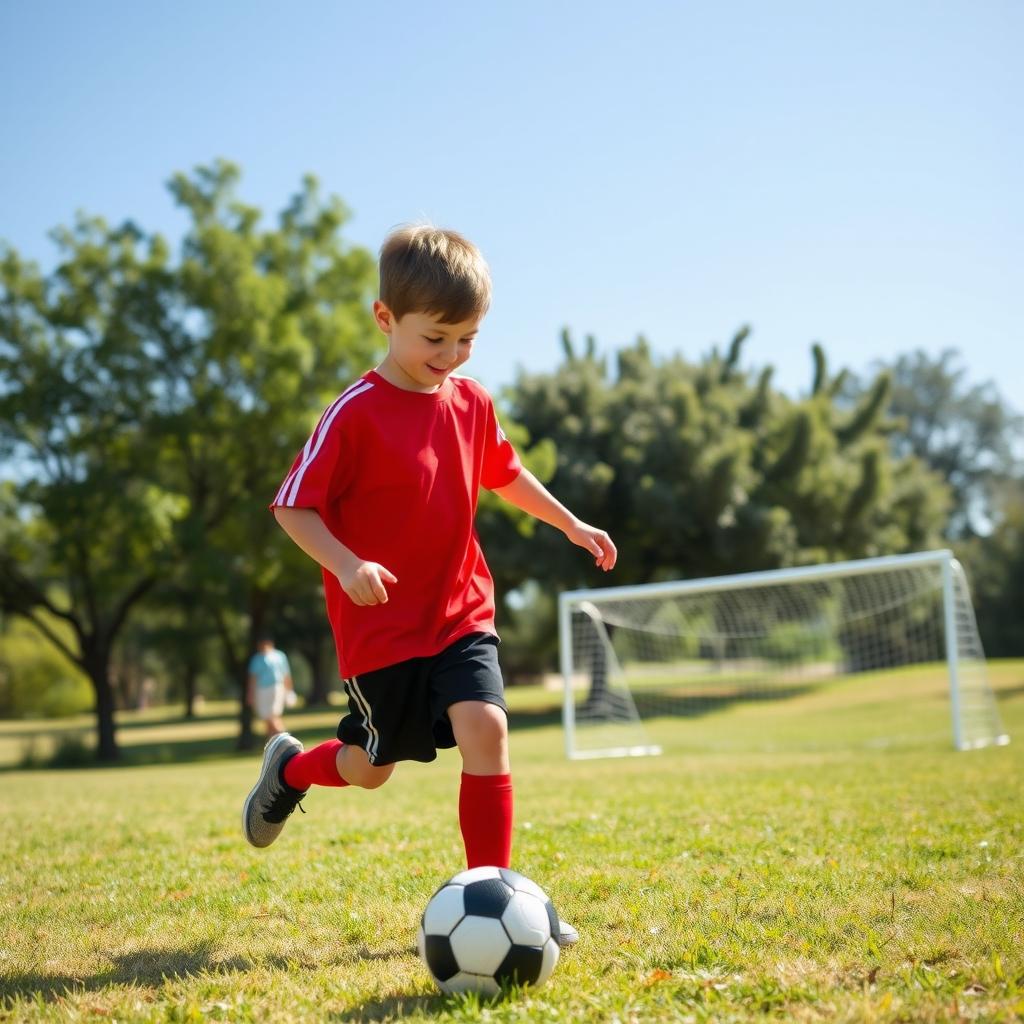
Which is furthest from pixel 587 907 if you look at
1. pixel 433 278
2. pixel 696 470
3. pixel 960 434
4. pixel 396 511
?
pixel 960 434

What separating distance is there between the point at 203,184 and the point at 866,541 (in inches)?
902

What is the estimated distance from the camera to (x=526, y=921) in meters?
3.00

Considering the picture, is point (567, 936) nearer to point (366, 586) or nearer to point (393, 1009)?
point (393, 1009)

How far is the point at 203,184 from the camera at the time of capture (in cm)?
2653

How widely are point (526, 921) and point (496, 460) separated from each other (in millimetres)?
1772

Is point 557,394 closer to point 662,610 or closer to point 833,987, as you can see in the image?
point 662,610

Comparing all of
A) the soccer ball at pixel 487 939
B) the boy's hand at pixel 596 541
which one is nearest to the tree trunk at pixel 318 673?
the boy's hand at pixel 596 541

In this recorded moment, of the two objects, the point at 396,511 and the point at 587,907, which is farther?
the point at 587,907

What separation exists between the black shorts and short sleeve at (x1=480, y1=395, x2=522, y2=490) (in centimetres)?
73

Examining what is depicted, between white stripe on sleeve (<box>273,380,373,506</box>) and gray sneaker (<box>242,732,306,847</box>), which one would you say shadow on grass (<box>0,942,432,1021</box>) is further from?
white stripe on sleeve (<box>273,380,373,506</box>)

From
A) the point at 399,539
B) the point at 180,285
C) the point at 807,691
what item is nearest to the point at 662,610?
the point at 807,691

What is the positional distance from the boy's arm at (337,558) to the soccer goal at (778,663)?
12680 mm

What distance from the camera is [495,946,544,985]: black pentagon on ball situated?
9.62 feet

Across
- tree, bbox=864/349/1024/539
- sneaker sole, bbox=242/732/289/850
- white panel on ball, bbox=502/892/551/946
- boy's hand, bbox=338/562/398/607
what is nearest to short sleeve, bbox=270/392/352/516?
boy's hand, bbox=338/562/398/607
